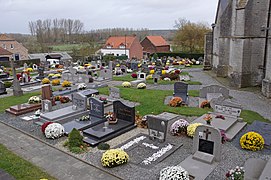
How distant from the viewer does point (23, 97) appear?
18.5 metres

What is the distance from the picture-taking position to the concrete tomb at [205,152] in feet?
26.1

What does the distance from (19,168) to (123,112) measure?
5.19 m

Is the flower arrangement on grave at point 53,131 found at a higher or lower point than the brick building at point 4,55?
lower

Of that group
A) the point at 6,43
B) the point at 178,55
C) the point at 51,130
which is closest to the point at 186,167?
the point at 51,130

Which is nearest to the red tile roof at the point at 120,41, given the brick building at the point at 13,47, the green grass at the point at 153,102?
the brick building at the point at 13,47

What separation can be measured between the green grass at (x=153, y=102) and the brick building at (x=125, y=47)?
38685 millimetres

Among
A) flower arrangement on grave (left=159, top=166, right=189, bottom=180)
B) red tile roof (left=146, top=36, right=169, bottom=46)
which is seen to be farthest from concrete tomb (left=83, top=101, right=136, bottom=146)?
red tile roof (left=146, top=36, right=169, bottom=46)

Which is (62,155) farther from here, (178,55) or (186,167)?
(178,55)

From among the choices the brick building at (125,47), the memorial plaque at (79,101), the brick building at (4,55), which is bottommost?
the memorial plaque at (79,101)

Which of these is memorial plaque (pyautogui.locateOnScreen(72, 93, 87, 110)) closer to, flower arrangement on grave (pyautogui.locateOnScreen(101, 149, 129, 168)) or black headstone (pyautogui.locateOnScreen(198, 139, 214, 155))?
flower arrangement on grave (pyautogui.locateOnScreen(101, 149, 129, 168))

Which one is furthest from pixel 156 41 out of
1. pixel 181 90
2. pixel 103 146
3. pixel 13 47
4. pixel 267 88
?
pixel 103 146

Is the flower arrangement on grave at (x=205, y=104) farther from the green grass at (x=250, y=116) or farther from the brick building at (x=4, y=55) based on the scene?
the brick building at (x=4, y=55)

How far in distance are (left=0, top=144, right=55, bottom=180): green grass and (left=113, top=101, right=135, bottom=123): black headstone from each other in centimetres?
472

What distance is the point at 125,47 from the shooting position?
56.1 meters
